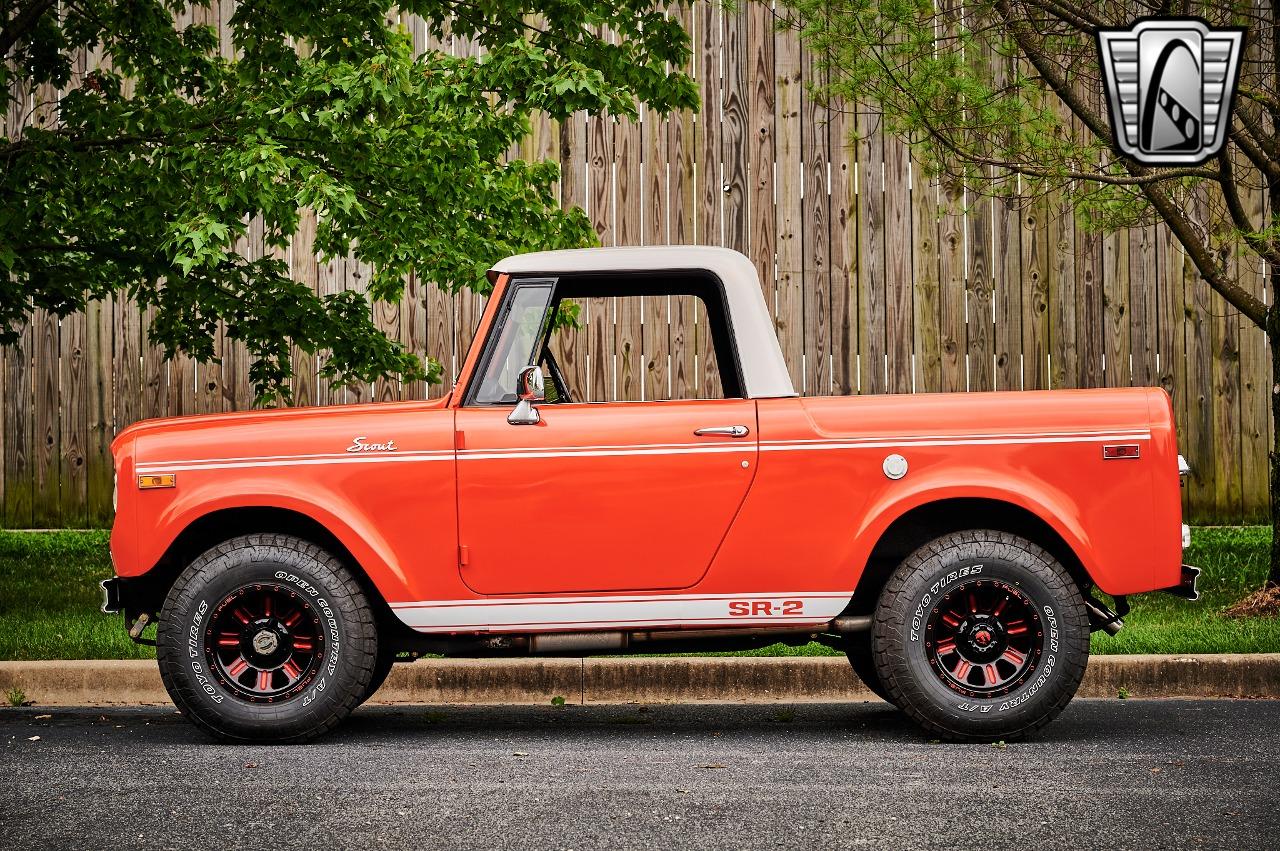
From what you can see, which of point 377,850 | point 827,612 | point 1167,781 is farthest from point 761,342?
point 377,850

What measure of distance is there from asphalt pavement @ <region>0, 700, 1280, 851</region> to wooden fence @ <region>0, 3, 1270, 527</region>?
4.83m

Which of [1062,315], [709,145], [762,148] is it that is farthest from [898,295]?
[709,145]

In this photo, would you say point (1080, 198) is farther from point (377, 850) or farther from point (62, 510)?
point (62, 510)

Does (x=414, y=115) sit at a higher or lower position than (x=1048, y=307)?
higher

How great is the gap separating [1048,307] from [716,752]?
6568mm

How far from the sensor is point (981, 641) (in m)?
5.70

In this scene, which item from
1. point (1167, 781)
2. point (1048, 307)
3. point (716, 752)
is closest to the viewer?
point (1167, 781)

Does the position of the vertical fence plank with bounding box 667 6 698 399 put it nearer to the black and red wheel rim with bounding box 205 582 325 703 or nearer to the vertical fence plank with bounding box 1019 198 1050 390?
the vertical fence plank with bounding box 1019 198 1050 390

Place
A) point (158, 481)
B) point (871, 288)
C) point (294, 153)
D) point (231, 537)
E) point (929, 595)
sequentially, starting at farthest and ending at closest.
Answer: point (871, 288)
point (294, 153)
point (231, 537)
point (158, 481)
point (929, 595)

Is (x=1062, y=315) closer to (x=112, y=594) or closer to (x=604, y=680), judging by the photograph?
(x=604, y=680)

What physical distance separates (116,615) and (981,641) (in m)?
5.35

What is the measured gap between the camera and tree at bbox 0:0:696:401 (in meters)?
7.32

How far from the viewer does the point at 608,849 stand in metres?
4.18

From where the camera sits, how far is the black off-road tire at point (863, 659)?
20.4 ft
